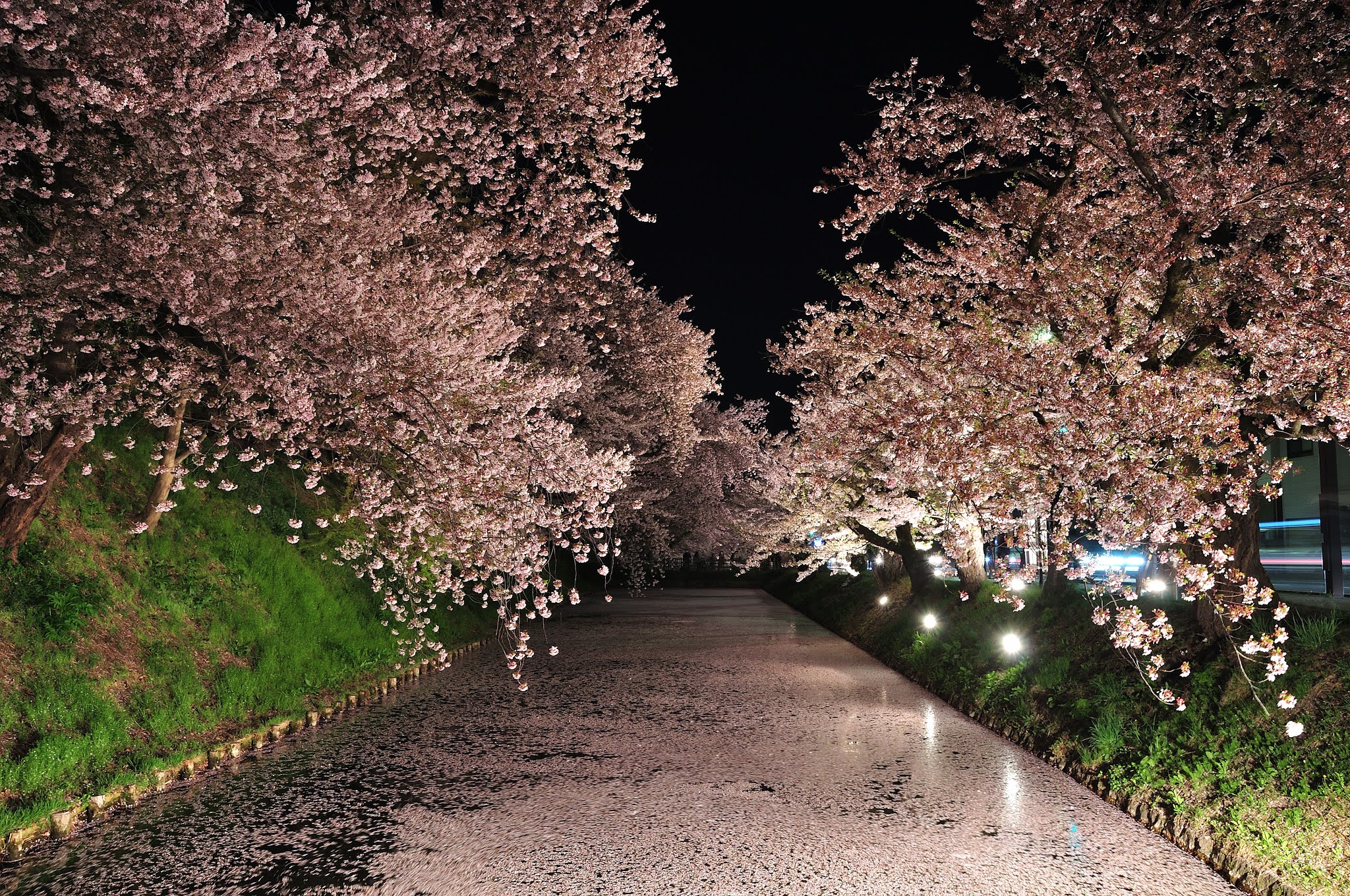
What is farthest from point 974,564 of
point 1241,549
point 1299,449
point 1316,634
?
point 1299,449

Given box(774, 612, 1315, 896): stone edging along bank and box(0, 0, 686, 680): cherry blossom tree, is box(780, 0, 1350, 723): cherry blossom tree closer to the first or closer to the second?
box(774, 612, 1315, 896): stone edging along bank

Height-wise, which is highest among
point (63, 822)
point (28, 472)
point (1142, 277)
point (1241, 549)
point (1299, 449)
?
point (1142, 277)

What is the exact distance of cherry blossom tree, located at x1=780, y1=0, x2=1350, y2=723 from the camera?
7.45 metres

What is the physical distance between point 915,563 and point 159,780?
17.4 metres

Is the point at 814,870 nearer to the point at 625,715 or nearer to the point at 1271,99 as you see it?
the point at 625,715

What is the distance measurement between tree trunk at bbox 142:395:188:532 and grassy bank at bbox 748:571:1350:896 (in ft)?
33.6

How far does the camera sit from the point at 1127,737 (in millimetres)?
8656

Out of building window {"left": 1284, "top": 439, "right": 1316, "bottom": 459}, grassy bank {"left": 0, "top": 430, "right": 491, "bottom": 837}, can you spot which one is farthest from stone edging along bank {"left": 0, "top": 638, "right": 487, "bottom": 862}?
building window {"left": 1284, "top": 439, "right": 1316, "bottom": 459}

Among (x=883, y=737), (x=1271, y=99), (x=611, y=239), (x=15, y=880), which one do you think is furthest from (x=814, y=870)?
(x=611, y=239)

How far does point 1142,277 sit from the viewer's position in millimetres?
8844

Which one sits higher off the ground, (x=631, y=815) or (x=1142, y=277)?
(x=1142, y=277)

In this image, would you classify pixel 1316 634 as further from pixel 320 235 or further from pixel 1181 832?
pixel 320 235

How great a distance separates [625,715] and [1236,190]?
9.94 metres

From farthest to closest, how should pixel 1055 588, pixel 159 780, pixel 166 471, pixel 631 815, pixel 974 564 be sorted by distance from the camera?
pixel 974 564 < pixel 1055 588 < pixel 166 471 < pixel 159 780 < pixel 631 815
